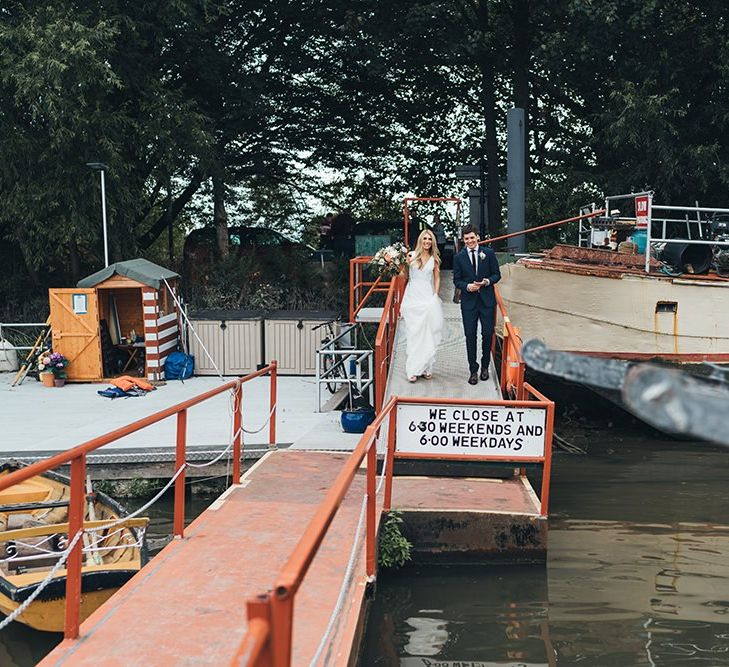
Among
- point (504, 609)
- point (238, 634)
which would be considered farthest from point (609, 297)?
point (238, 634)

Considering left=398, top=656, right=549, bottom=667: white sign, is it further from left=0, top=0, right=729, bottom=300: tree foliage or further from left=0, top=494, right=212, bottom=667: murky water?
left=0, top=0, right=729, bottom=300: tree foliage

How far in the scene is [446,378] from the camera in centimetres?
1205

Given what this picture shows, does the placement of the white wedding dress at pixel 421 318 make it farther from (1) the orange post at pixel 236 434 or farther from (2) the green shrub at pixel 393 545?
(2) the green shrub at pixel 393 545

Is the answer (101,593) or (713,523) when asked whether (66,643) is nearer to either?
(101,593)

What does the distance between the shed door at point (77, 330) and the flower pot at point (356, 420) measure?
7.43 metres

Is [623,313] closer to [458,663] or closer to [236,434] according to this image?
[236,434]

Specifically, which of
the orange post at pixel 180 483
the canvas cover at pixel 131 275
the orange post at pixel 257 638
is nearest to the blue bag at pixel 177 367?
the canvas cover at pixel 131 275

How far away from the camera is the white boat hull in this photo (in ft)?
44.6

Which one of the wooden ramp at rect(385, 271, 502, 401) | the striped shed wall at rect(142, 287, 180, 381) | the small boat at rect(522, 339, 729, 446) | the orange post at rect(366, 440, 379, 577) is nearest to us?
the small boat at rect(522, 339, 729, 446)

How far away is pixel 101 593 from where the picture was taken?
712 centimetres

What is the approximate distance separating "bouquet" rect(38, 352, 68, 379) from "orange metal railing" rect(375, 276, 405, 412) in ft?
23.2

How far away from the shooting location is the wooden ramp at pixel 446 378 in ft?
37.4

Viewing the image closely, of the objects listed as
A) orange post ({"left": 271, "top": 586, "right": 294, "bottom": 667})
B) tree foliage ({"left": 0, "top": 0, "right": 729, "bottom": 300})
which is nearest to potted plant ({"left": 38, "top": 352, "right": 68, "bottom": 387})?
tree foliage ({"left": 0, "top": 0, "right": 729, "bottom": 300})

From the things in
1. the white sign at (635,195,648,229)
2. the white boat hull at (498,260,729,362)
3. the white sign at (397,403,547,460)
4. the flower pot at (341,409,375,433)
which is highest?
the white sign at (635,195,648,229)
